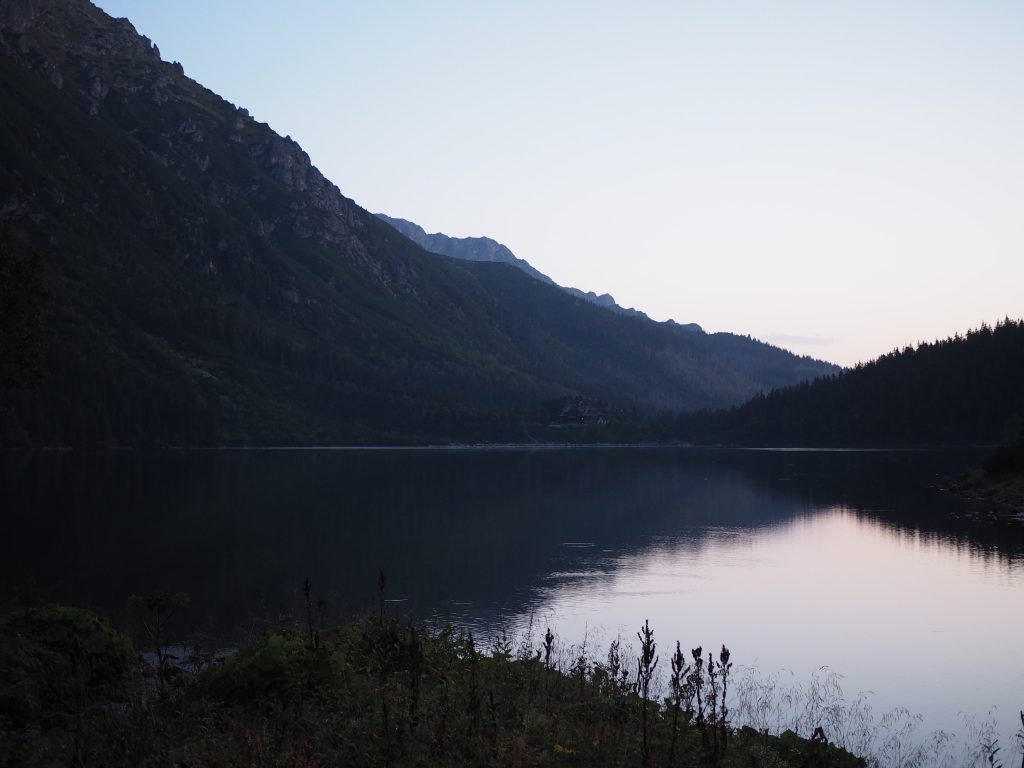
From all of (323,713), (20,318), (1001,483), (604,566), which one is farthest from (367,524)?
(1001,483)

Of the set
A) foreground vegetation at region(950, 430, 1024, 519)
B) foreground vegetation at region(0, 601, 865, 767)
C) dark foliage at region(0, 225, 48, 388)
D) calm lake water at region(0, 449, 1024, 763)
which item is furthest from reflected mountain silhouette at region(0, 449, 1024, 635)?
foreground vegetation at region(0, 601, 865, 767)

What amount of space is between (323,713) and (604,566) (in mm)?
42090

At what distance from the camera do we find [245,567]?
52469 mm

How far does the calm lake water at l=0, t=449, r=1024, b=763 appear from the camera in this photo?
37156 millimetres

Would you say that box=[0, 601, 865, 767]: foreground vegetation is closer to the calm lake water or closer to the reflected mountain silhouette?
the calm lake water

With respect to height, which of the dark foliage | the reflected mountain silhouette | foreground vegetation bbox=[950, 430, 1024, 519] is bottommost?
the reflected mountain silhouette

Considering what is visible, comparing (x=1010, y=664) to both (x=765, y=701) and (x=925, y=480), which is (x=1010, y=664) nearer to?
(x=765, y=701)

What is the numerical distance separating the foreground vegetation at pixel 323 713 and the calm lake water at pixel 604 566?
42.6ft

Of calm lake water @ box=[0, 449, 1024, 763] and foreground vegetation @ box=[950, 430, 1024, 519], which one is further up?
foreground vegetation @ box=[950, 430, 1024, 519]

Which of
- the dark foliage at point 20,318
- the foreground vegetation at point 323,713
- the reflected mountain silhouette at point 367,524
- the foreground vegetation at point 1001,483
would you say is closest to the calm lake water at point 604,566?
the reflected mountain silhouette at point 367,524

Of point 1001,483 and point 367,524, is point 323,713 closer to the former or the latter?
point 367,524

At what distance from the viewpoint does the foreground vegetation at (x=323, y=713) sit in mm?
14680

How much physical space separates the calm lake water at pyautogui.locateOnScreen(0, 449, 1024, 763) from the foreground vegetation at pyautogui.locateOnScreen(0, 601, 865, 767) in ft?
42.6

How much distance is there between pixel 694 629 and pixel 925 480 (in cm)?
10573
